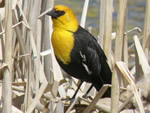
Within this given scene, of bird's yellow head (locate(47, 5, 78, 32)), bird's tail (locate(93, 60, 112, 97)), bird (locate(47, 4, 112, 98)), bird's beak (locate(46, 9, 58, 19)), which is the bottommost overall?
bird's tail (locate(93, 60, 112, 97))

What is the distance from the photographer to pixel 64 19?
8.98ft

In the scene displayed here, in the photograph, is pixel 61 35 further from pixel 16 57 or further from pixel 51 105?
pixel 51 105

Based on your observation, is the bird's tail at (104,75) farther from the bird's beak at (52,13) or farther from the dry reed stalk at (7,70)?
the dry reed stalk at (7,70)

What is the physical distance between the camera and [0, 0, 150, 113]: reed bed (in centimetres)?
202

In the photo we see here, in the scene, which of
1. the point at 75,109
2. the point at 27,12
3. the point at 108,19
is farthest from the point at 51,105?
the point at 27,12

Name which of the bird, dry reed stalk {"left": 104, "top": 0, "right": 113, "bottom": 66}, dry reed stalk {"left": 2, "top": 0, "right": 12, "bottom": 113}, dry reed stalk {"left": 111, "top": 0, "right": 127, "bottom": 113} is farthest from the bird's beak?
dry reed stalk {"left": 111, "top": 0, "right": 127, "bottom": 113}

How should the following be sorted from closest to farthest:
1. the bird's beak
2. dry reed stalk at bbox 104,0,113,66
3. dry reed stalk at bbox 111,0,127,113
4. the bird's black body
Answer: dry reed stalk at bbox 111,0,127,113 → dry reed stalk at bbox 104,0,113,66 → the bird's beak → the bird's black body

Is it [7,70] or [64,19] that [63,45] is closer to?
[64,19]

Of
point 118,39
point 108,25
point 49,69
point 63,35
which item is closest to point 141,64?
point 118,39

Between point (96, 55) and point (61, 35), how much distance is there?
25 cm

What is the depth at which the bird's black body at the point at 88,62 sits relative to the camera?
8.93 ft

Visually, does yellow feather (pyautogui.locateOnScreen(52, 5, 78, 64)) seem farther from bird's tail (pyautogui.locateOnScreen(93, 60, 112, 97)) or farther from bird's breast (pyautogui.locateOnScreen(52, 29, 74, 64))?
bird's tail (pyautogui.locateOnScreen(93, 60, 112, 97))

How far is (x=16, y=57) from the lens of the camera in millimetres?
2836

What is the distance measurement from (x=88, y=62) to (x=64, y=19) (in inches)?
12.0
